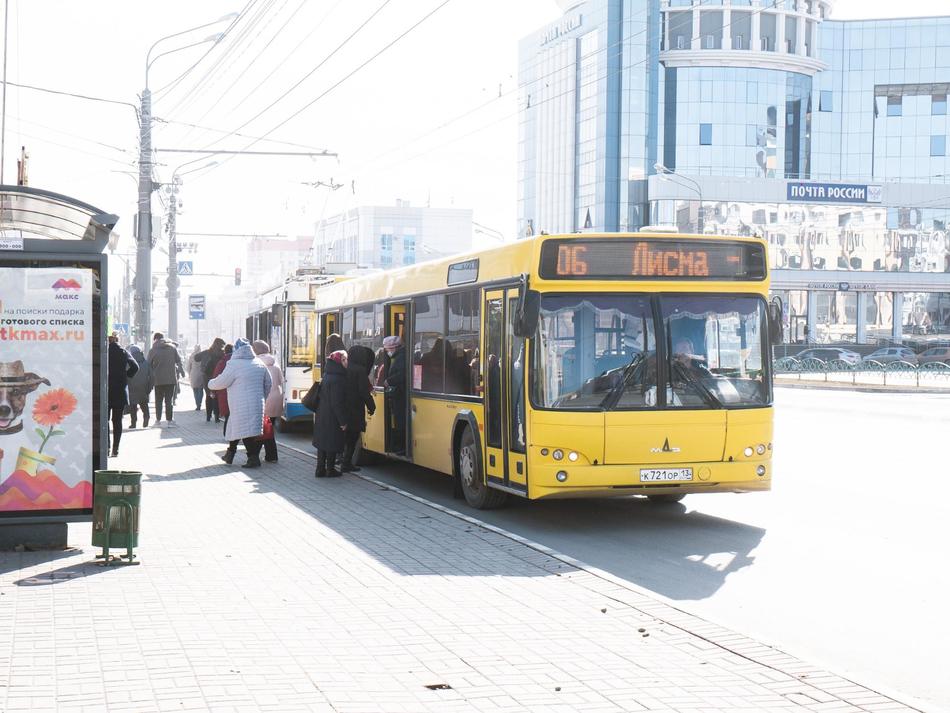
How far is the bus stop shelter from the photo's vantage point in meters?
9.31

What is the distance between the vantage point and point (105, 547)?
8.83 m

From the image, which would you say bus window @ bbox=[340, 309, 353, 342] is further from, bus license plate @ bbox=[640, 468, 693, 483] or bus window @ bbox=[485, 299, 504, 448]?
bus license plate @ bbox=[640, 468, 693, 483]

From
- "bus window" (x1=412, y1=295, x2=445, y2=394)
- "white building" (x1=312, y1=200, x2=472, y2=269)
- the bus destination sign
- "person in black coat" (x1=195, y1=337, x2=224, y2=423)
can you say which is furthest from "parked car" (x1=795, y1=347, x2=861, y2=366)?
"white building" (x1=312, y1=200, x2=472, y2=269)

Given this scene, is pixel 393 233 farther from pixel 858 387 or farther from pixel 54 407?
pixel 54 407

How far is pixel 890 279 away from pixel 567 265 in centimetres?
7714

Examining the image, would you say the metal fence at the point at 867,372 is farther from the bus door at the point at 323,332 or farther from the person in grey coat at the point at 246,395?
the person in grey coat at the point at 246,395

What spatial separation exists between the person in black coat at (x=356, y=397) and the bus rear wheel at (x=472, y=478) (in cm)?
280

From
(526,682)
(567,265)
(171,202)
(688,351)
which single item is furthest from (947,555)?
(171,202)

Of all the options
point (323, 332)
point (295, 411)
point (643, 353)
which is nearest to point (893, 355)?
point (295, 411)

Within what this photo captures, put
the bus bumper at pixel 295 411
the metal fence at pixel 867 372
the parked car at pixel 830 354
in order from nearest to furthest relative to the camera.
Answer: the bus bumper at pixel 295 411
the metal fence at pixel 867 372
the parked car at pixel 830 354

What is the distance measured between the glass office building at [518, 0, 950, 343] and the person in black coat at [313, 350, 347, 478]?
2443 inches

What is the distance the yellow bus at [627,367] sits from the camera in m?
10.9

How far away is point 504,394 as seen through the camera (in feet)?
37.5

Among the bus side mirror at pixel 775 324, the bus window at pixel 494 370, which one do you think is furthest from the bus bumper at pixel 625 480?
the bus side mirror at pixel 775 324
